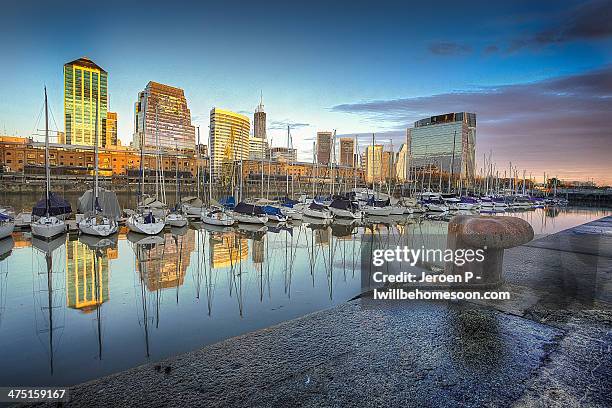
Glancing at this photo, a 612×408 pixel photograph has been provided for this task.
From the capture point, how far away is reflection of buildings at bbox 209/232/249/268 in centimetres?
1894

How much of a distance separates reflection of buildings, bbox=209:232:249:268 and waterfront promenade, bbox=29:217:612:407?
1144cm

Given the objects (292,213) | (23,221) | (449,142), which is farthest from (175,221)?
(449,142)

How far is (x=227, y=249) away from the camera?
2272 cm

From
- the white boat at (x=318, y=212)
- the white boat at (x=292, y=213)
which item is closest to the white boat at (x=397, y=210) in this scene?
the white boat at (x=318, y=212)

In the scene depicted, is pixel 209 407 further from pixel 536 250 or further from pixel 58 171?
pixel 58 171

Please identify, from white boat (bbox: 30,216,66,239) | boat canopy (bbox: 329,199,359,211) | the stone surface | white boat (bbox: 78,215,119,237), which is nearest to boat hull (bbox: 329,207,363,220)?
boat canopy (bbox: 329,199,359,211)

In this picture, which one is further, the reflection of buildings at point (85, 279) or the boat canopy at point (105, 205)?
the boat canopy at point (105, 205)

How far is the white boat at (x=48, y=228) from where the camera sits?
26422mm

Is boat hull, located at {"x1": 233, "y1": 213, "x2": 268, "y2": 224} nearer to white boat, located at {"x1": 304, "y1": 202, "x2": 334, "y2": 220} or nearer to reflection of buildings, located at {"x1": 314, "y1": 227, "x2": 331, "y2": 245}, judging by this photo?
reflection of buildings, located at {"x1": 314, "y1": 227, "x2": 331, "y2": 245}

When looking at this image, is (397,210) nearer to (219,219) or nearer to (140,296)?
(219,219)

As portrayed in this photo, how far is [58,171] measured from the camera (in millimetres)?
122938

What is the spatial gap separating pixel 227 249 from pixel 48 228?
1431 centimetres

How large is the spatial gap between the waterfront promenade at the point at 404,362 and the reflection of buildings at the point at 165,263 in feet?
27.6

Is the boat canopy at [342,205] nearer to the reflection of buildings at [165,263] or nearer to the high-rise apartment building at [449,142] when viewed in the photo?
the reflection of buildings at [165,263]
